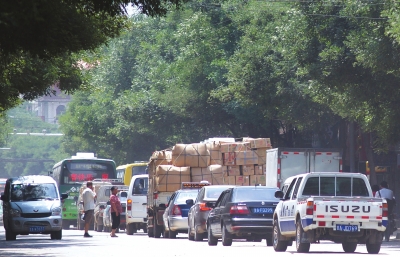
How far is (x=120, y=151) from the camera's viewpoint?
68375 mm

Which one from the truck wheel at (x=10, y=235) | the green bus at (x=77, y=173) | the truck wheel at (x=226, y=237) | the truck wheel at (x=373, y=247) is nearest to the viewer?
the truck wheel at (x=373, y=247)

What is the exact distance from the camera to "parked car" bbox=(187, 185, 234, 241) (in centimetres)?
2634

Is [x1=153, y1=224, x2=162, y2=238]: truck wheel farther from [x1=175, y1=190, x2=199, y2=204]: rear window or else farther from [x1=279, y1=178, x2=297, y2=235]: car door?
[x1=279, y1=178, x2=297, y2=235]: car door

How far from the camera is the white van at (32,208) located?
2812 cm

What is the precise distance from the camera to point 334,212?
19078 millimetres

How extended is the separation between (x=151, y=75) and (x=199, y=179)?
84.0ft

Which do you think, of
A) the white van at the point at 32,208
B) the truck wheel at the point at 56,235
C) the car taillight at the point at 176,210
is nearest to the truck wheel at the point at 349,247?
the car taillight at the point at 176,210

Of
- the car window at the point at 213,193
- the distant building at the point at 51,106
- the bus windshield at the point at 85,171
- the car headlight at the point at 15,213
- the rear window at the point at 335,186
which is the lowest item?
the car headlight at the point at 15,213

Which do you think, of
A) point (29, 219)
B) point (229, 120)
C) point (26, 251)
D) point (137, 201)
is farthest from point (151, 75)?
point (26, 251)

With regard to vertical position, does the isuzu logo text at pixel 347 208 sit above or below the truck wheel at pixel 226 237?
above

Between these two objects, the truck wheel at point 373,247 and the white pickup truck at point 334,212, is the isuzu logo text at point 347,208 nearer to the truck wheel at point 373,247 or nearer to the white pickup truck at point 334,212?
the white pickup truck at point 334,212

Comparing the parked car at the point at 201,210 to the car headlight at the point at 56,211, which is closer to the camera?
the parked car at the point at 201,210

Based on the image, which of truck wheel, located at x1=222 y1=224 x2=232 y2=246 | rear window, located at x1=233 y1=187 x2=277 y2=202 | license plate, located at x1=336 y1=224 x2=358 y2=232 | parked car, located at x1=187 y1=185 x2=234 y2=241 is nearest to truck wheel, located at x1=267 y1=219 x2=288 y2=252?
license plate, located at x1=336 y1=224 x2=358 y2=232

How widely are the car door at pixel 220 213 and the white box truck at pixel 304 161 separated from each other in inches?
323
